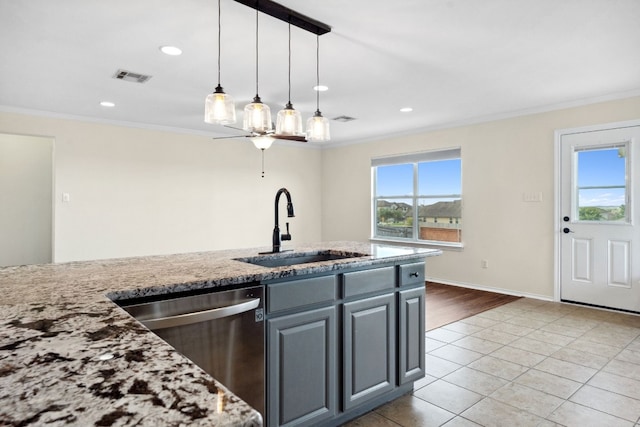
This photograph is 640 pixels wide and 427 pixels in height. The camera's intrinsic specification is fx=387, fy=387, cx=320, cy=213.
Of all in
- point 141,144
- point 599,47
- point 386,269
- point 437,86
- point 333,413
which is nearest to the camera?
point 333,413

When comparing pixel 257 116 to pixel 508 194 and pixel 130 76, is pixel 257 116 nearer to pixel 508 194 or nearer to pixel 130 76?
pixel 130 76

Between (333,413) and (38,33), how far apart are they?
10.3 ft

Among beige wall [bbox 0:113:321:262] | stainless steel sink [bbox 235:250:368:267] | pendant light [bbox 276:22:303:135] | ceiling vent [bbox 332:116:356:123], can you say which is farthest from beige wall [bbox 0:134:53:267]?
stainless steel sink [bbox 235:250:368:267]

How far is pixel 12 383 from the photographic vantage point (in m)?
0.61

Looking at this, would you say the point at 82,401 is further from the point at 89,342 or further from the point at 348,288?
the point at 348,288

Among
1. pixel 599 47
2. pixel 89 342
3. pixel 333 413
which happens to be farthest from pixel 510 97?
pixel 89 342

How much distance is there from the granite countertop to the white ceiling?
6.01 feet

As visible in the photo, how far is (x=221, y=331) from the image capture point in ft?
5.26

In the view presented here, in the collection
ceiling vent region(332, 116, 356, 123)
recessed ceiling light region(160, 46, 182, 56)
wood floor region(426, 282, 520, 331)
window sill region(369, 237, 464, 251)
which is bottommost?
wood floor region(426, 282, 520, 331)

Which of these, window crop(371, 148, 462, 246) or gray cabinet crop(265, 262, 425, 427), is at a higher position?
window crop(371, 148, 462, 246)

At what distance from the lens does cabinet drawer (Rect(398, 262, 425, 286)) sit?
2.30m

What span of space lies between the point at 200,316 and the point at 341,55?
2394 millimetres

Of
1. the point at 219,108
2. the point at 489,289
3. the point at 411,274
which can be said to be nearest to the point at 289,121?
the point at 219,108

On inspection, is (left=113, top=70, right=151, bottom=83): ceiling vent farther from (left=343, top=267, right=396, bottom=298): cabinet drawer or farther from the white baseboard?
the white baseboard
